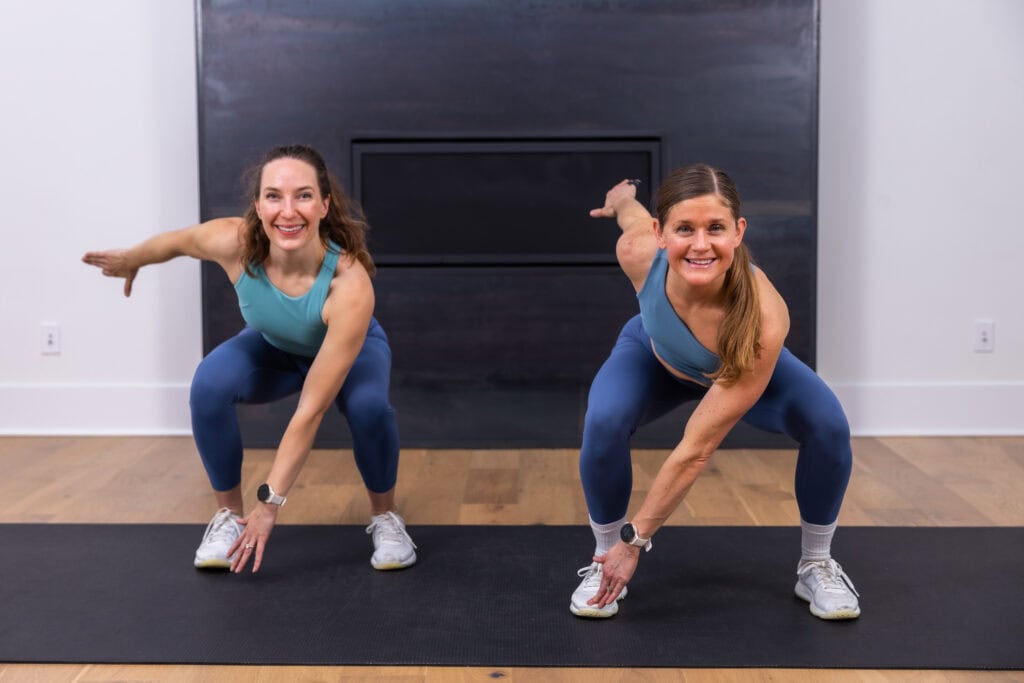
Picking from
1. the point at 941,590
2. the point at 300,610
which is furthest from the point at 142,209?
the point at 941,590

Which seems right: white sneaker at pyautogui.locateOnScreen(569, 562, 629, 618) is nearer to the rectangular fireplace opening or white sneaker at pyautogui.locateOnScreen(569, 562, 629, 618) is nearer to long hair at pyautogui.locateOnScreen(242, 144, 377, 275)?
long hair at pyautogui.locateOnScreen(242, 144, 377, 275)

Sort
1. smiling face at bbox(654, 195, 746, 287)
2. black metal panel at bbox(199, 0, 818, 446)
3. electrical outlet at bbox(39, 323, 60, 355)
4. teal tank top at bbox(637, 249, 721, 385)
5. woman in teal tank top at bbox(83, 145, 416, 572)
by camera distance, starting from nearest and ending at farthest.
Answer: smiling face at bbox(654, 195, 746, 287) < teal tank top at bbox(637, 249, 721, 385) < woman in teal tank top at bbox(83, 145, 416, 572) < black metal panel at bbox(199, 0, 818, 446) < electrical outlet at bbox(39, 323, 60, 355)

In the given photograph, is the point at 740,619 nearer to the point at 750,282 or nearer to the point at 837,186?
the point at 750,282

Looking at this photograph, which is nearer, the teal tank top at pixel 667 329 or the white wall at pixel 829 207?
the teal tank top at pixel 667 329

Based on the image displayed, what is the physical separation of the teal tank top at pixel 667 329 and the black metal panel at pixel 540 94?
157 centimetres

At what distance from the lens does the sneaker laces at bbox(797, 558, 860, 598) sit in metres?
2.02

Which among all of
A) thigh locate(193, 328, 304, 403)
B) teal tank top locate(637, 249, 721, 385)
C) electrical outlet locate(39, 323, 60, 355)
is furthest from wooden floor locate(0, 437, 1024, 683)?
teal tank top locate(637, 249, 721, 385)

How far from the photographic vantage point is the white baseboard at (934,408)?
3.72 m

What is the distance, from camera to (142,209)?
12.2 ft

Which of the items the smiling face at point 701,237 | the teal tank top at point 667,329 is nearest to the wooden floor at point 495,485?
the teal tank top at point 667,329

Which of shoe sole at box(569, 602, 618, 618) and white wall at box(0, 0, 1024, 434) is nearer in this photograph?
shoe sole at box(569, 602, 618, 618)

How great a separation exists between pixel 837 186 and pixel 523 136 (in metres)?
1.10

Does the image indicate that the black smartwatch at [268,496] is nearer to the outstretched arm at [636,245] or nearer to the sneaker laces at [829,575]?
the outstretched arm at [636,245]

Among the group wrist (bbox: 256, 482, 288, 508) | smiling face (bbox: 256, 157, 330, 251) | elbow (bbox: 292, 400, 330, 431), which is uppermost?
smiling face (bbox: 256, 157, 330, 251)
